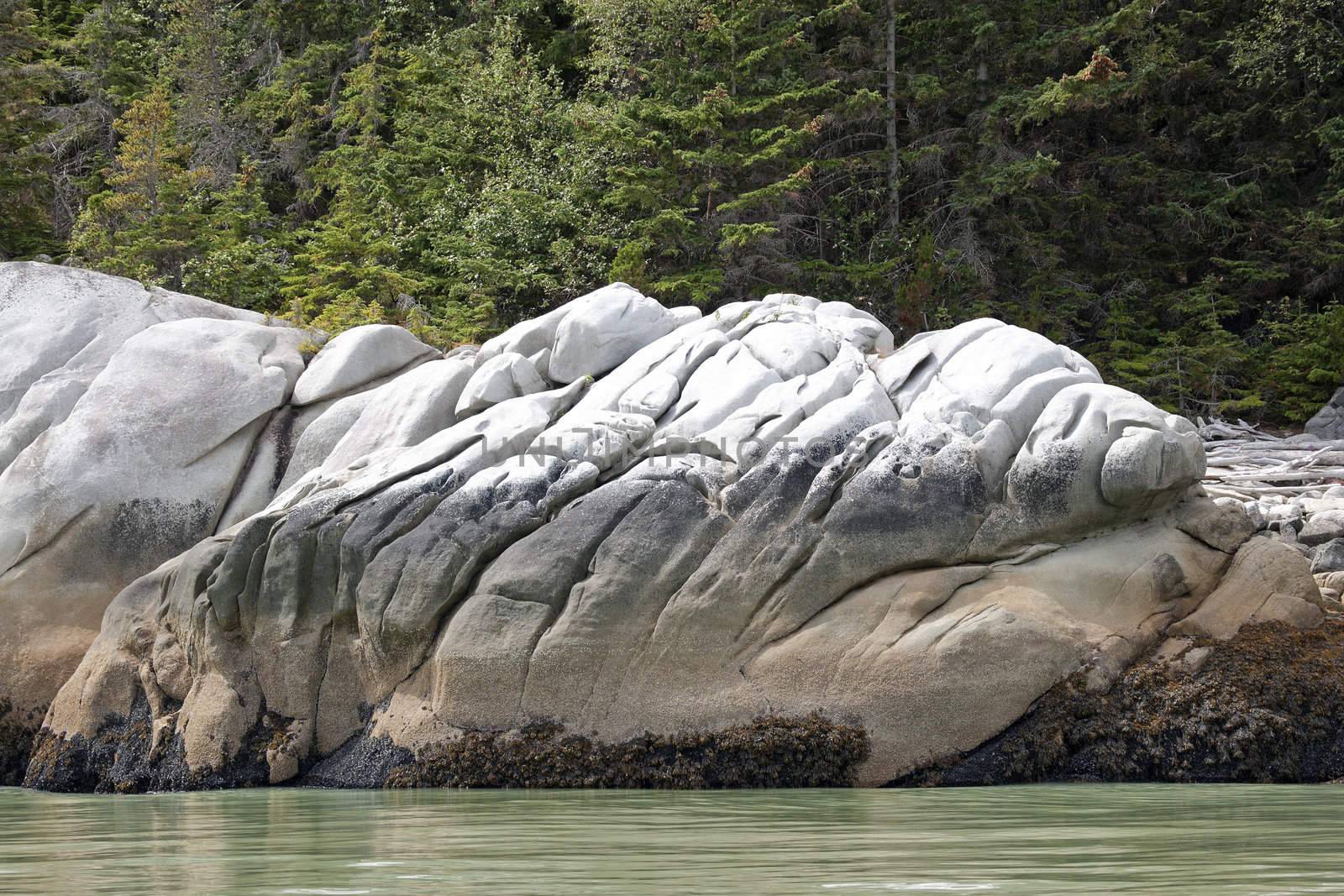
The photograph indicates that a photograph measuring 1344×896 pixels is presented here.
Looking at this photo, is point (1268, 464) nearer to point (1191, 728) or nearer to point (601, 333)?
point (1191, 728)

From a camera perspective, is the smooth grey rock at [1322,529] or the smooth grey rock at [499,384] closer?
→ the smooth grey rock at [499,384]

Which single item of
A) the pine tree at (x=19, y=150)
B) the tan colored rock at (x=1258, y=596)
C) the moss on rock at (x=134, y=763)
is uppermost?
the pine tree at (x=19, y=150)

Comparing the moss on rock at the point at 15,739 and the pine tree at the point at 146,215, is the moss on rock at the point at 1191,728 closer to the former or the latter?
the moss on rock at the point at 15,739

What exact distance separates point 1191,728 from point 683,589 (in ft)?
10.8

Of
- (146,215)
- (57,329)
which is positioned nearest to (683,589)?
(57,329)

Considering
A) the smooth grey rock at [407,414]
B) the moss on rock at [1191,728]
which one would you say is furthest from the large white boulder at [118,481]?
the moss on rock at [1191,728]

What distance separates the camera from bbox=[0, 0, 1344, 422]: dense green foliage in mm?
19125

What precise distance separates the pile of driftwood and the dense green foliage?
1011mm

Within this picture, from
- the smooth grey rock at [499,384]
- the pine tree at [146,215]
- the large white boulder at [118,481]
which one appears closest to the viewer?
the large white boulder at [118,481]

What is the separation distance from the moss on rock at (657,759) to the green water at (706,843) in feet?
→ 1.61

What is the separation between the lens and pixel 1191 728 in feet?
28.5

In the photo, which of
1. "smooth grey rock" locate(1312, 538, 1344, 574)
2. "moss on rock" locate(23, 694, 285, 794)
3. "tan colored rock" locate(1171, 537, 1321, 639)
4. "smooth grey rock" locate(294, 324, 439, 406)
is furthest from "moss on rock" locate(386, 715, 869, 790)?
"smooth grey rock" locate(1312, 538, 1344, 574)

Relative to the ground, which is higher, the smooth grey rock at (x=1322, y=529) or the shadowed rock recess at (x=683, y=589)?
the shadowed rock recess at (x=683, y=589)

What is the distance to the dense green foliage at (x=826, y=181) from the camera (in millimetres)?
19125
